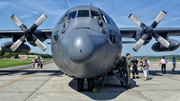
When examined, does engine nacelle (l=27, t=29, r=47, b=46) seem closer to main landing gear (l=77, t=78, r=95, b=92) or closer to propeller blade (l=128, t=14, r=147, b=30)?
main landing gear (l=77, t=78, r=95, b=92)

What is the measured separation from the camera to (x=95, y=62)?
143 inches

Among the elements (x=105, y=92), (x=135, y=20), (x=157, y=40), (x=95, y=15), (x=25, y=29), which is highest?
(x=135, y=20)

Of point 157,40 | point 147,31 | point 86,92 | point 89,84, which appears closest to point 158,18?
point 147,31

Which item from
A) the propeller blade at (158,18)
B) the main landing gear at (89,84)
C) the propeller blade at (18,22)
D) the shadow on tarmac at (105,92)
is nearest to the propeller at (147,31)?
the propeller blade at (158,18)

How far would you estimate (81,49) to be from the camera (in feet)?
10.9

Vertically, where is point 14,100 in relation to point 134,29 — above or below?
below

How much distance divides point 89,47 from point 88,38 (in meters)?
0.31

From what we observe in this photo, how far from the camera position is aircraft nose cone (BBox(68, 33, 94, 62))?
3.32m

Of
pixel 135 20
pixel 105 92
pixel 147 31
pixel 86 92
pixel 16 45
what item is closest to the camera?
pixel 86 92

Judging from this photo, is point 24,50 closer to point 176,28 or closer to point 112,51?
point 112,51

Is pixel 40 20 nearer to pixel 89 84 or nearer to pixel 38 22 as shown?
pixel 38 22

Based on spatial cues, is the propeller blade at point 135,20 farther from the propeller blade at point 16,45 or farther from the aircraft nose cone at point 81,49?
the propeller blade at point 16,45

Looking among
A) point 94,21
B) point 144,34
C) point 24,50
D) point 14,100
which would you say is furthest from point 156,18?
point 24,50

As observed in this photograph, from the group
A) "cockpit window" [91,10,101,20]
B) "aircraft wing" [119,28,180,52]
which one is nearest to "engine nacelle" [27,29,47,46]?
"aircraft wing" [119,28,180,52]
